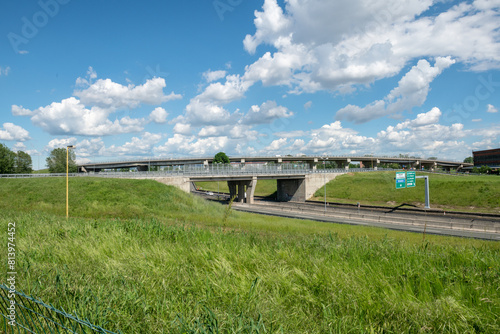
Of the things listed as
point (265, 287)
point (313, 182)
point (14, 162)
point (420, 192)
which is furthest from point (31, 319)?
point (14, 162)

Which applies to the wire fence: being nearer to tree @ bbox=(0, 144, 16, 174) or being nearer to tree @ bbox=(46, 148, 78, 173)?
tree @ bbox=(0, 144, 16, 174)

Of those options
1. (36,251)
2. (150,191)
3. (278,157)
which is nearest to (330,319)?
(36,251)

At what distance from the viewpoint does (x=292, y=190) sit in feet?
264

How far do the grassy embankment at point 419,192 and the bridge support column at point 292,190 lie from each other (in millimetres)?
3897

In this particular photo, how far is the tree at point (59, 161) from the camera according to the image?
10406cm

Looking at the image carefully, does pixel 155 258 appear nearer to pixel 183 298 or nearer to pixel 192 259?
pixel 192 259

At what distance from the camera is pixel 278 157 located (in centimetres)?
11706

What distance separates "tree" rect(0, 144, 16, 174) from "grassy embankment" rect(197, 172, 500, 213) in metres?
93.0

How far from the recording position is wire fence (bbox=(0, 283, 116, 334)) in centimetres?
421

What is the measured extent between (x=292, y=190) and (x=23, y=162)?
93.5 m

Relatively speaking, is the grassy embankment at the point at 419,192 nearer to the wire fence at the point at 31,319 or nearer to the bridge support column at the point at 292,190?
the bridge support column at the point at 292,190

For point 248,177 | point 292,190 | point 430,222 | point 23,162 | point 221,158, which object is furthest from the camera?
point 221,158

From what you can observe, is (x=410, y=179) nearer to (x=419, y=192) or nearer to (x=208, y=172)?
(x=419, y=192)

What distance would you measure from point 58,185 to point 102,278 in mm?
45444
